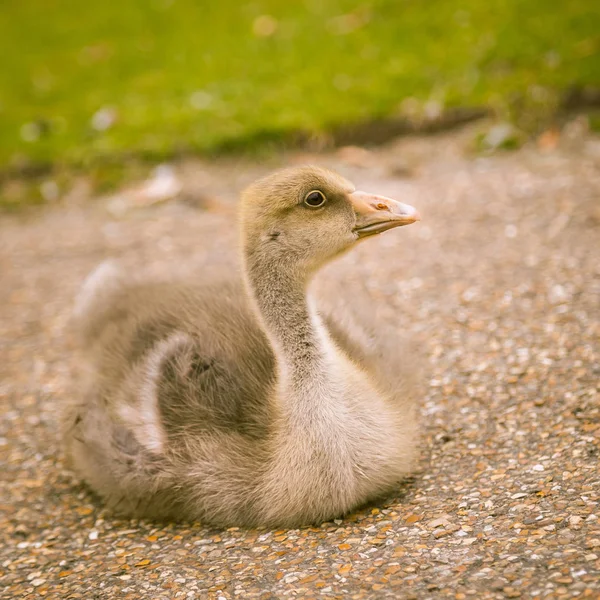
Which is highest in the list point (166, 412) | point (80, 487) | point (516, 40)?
point (516, 40)

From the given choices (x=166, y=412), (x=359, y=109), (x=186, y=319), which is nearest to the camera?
(x=166, y=412)

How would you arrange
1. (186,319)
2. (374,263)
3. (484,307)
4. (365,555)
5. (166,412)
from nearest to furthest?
(365,555), (166,412), (186,319), (484,307), (374,263)

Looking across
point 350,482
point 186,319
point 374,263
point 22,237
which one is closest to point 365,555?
point 350,482

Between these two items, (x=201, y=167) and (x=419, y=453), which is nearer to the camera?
(x=419, y=453)

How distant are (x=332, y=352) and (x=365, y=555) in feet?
2.48

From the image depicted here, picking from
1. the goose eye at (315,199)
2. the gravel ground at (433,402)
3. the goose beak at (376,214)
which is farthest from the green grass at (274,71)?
the goose eye at (315,199)

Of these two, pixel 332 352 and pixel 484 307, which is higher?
pixel 332 352

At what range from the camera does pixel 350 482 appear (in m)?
3.32

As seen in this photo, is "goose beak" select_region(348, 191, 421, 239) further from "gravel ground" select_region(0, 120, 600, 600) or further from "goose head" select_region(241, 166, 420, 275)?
"gravel ground" select_region(0, 120, 600, 600)

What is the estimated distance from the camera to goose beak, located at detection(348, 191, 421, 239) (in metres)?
3.51

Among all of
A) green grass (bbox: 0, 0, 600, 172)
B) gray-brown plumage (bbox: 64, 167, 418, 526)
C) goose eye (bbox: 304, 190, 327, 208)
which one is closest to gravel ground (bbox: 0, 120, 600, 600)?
gray-brown plumage (bbox: 64, 167, 418, 526)

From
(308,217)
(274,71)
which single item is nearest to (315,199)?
(308,217)

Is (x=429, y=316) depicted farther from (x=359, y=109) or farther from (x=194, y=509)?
(x=359, y=109)

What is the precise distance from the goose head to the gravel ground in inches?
37.1
